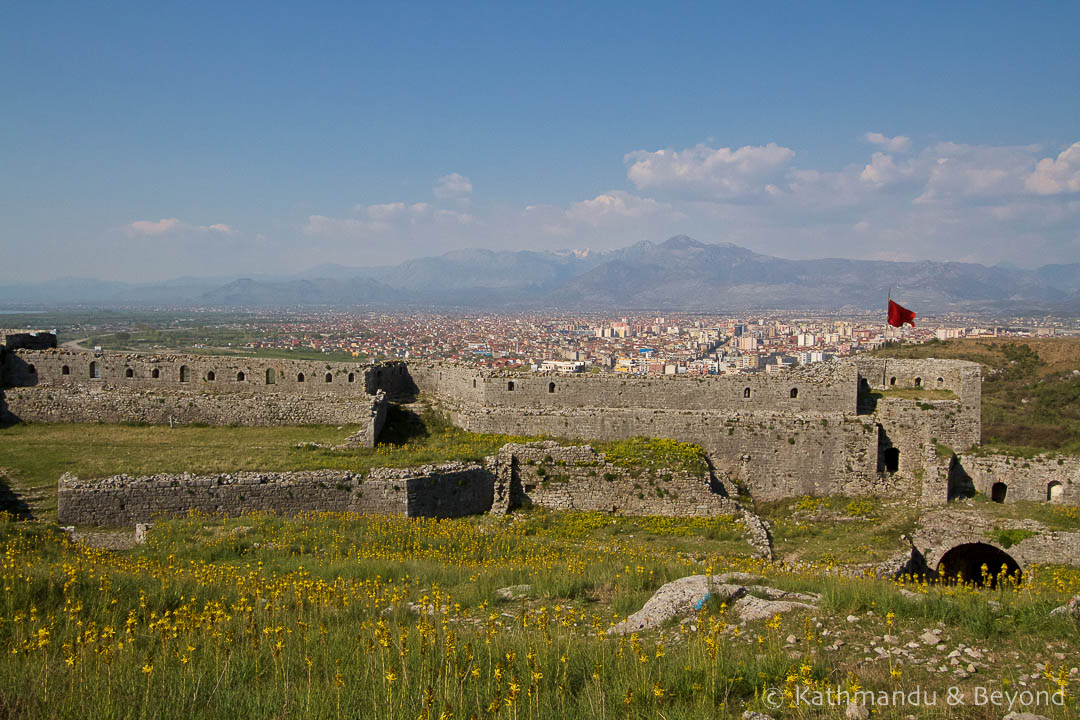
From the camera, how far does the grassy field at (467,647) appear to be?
5.14 m

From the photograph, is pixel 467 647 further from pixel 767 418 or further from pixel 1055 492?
pixel 1055 492

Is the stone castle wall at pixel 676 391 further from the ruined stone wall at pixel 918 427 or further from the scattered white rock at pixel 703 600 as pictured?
the scattered white rock at pixel 703 600

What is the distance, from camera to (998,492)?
816 inches

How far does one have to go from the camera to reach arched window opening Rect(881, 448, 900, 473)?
70.6ft

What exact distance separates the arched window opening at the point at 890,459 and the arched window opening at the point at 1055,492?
12.7 feet

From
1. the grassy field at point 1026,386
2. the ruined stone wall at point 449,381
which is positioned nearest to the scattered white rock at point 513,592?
the ruined stone wall at point 449,381

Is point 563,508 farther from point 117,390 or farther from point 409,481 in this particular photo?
point 117,390

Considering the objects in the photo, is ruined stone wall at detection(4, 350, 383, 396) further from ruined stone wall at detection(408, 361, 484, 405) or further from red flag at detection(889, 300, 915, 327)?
red flag at detection(889, 300, 915, 327)

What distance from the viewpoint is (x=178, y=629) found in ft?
22.7

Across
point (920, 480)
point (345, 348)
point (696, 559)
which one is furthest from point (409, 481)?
point (345, 348)

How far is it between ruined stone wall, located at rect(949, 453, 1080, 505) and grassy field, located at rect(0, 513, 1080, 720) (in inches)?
551

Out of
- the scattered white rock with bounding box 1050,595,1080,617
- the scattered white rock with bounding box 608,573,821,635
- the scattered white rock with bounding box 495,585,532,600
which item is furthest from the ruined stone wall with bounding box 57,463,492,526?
the scattered white rock with bounding box 1050,595,1080,617

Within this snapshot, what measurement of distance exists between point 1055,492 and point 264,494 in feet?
70.0

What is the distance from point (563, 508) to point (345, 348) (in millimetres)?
62759
